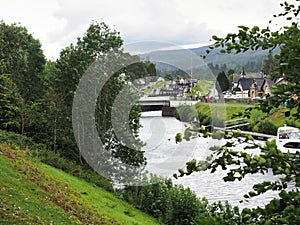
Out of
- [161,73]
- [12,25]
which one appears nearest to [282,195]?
[161,73]

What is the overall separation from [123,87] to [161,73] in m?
1.97

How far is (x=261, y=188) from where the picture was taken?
2029 mm

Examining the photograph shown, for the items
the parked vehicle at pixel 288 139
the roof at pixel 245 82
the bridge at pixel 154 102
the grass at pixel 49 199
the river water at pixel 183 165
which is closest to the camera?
the grass at pixel 49 199

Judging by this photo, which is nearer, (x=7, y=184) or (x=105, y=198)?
(x=7, y=184)

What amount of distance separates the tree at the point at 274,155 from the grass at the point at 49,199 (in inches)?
284

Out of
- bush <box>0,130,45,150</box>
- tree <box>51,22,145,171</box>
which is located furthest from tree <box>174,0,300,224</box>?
tree <box>51,22,145,171</box>

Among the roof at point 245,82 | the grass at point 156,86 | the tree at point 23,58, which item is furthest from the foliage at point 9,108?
the roof at point 245,82

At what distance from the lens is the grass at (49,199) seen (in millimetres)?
9734

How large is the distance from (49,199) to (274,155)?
1038cm

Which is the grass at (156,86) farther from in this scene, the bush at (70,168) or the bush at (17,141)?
the bush at (17,141)

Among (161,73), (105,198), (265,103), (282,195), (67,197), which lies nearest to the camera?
(282,195)

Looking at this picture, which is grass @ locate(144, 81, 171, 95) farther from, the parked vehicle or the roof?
the roof

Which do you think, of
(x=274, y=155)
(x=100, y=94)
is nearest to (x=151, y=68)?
(x=100, y=94)

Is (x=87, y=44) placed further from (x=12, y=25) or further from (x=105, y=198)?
(x=12, y=25)
